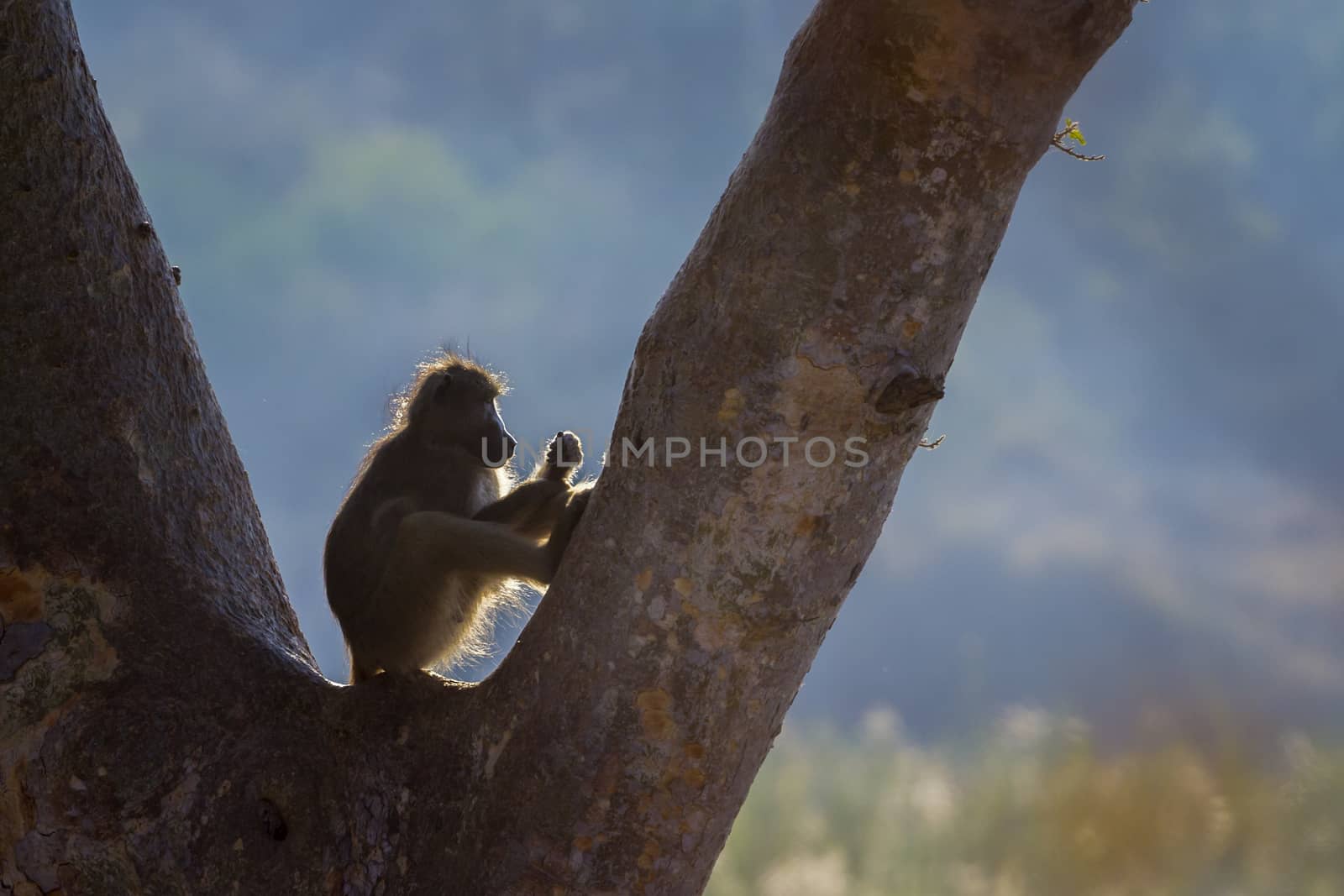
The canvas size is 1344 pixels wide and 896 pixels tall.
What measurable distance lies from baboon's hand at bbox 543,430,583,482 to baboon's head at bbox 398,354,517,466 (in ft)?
2.50

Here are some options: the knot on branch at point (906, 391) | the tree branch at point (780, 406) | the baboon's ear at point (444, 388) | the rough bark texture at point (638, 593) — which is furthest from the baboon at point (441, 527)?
the knot on branch at point (906, 391)

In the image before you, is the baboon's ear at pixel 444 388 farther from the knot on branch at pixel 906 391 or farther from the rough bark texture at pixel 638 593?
the knot on branch at pixel 906 391

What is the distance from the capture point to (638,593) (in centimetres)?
346

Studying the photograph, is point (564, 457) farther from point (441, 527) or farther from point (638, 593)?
point (638, 593)

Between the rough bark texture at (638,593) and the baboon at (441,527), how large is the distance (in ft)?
2.19

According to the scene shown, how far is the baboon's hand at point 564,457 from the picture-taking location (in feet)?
16.6

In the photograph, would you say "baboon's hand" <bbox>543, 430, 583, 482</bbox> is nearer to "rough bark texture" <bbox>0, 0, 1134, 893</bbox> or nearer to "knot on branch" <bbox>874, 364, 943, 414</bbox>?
"rough bark texture" <bbox>0, 0, 1134, 893</bbox>

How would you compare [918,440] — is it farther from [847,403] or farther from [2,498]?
[2,498]

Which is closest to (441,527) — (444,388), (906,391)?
(444,388)

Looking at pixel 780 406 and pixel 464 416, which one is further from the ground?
pixel 464 416

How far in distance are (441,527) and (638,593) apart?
1.45m

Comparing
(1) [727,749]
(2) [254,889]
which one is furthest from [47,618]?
(1) [727,749]

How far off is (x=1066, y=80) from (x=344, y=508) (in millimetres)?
3459

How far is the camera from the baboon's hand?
200 inches
